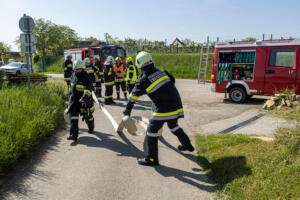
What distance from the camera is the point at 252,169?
3494mm

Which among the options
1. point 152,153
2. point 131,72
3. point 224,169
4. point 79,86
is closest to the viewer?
point 224,169

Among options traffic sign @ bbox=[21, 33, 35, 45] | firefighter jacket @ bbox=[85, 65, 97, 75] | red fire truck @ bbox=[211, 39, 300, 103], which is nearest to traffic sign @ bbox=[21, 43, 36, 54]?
traffic sign @ bbox=[21, 33, 35, 45]

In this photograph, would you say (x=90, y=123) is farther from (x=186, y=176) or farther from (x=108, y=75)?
(x=108, y=75)

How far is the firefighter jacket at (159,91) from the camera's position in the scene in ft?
13.2

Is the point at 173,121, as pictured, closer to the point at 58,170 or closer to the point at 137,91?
the point at 137,91

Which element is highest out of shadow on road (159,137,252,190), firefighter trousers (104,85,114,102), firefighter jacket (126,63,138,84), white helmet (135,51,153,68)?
white helmet (135,51,153,68)

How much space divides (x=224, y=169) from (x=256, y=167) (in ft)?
1.62

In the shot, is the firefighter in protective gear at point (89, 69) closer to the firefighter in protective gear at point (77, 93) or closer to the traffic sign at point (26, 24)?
the traffic sign at point (26, 24)

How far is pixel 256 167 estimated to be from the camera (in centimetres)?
349

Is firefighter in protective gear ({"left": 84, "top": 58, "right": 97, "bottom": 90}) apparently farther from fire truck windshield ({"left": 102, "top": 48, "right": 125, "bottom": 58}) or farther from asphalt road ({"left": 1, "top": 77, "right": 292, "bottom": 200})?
fire truck windshield ({"left": 102, "top": 48, "right": 125, "bottom": 58})

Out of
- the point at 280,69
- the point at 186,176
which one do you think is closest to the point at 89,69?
the point at 280,69

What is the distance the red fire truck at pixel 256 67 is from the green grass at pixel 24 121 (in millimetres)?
6470

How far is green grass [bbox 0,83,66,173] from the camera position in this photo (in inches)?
168

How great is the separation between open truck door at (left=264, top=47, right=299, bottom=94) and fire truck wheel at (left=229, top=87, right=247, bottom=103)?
0.87 m
